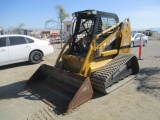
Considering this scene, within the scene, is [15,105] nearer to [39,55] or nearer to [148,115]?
[148,115]

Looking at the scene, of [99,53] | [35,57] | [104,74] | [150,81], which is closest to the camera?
[104,74]

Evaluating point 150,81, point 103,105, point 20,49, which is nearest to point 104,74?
point 103,105

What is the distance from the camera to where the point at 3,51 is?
350 inches

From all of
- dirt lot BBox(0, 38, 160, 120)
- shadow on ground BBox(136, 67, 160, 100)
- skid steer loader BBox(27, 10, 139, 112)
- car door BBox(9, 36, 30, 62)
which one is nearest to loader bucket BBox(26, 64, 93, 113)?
skid steer loader BBox(27, 10, 139, 112)

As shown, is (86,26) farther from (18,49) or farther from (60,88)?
(18,49)

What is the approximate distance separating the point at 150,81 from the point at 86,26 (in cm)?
294

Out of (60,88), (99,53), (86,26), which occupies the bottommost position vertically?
(60,88)

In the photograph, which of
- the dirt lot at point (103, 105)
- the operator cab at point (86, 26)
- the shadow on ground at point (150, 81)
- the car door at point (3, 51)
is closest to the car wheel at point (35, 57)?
the car door at point (3, 51)

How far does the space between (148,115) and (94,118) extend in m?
1.23

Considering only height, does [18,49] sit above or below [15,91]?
above

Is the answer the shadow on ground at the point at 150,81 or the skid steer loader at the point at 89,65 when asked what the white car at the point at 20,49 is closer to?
the skid steer loader at the point at 89,65

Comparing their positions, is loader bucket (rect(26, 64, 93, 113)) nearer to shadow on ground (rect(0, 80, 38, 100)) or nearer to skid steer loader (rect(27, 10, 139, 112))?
Result: skid steer loader (rect(27, 10, 139, 112))

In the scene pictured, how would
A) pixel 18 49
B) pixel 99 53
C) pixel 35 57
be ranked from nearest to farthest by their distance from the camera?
pixel 99 53 < pixel 18 49 < pixel 35 57

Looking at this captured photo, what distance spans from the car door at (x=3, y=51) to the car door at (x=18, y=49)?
0.19 meters
